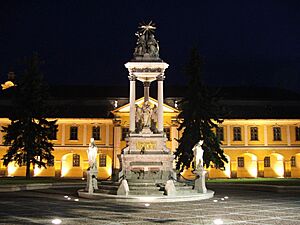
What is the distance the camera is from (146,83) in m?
24.7

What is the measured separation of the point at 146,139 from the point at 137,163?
1566mm

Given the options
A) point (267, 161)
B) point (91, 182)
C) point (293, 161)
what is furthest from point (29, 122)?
point (293, 161)

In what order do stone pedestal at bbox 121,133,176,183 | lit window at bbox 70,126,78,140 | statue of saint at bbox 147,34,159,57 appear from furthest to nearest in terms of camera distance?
lit window at bbox 70,126,78,140, statue of saint at bbox 147,34,159,57, stone pedestal at bbox 121,133,176,183

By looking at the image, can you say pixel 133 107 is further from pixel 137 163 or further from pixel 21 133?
pixel 21 133

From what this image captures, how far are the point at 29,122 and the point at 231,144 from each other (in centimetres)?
2414

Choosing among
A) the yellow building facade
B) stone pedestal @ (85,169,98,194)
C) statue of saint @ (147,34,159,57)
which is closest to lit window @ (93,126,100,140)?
the yellow building facade

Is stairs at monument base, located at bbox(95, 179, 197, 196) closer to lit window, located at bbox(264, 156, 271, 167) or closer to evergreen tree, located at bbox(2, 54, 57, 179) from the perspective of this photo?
evergreen tree, located at bbox(2, 54, 57, 179)

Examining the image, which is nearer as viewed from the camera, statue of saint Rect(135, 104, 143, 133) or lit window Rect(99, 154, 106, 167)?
statue of saint Rect(135, 104, 143, 133)

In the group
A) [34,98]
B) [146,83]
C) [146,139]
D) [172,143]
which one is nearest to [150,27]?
[146,83]

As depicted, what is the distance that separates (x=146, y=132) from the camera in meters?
23.2

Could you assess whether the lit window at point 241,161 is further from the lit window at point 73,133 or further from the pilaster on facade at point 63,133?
the pilaster on facade at point 63,133

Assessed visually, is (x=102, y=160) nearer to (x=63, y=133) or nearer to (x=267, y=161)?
(x=63, y=133)

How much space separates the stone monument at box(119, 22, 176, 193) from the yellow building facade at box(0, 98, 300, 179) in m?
24.2

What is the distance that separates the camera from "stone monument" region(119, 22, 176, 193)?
2200cm
